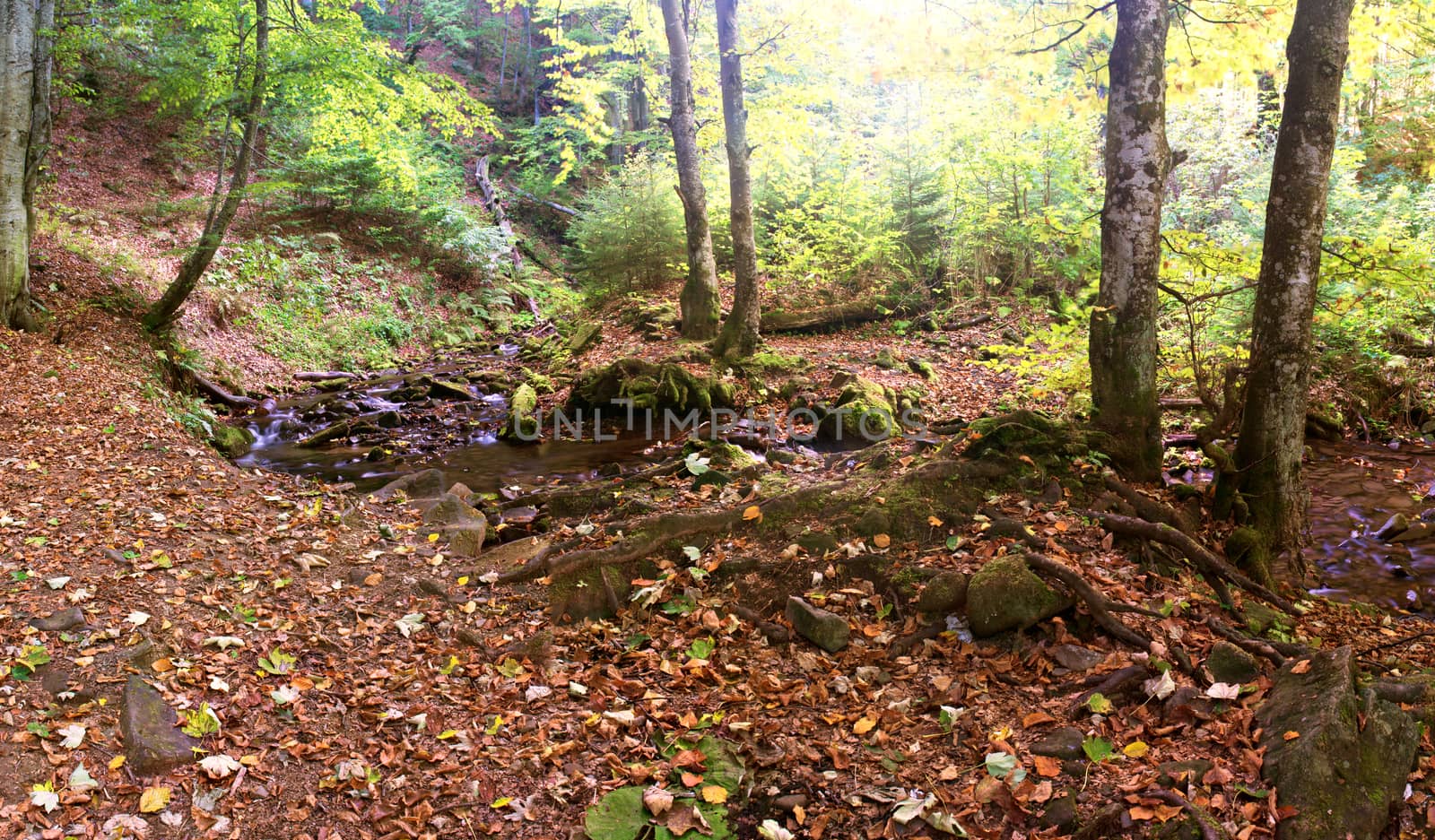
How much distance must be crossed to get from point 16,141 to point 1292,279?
45.2ft

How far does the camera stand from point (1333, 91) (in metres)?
4.30

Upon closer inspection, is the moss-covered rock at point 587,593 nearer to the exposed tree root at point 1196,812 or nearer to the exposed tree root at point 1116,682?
the exposed tree root at point 1116,682

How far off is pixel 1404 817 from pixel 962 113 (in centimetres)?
1409

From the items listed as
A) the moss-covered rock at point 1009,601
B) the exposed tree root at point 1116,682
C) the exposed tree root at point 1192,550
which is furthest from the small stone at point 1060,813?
the exposed tree root at point 1192,550

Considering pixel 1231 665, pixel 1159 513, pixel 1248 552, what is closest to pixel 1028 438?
pixel 1159 513

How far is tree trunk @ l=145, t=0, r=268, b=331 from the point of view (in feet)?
34.1

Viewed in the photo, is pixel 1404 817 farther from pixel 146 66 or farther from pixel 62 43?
pixel 146 66

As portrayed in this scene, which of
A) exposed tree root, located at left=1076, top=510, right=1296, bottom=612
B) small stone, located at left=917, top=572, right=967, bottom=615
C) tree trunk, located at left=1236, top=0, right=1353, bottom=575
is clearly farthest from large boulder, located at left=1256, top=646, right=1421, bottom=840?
tree trunk, located at left=1236, top=0, right=1353, bottom=575

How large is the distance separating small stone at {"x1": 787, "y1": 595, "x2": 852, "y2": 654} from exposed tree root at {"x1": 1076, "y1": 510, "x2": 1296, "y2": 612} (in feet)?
5.84

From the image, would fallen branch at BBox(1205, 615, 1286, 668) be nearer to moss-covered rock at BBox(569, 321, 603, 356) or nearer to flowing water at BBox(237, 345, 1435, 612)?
flowing water at BBox(237, 345, 1435, 612)

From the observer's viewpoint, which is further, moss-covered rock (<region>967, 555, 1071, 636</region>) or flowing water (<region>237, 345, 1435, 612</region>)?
flowing water (<region>237, 345, 1435, 612</region>)

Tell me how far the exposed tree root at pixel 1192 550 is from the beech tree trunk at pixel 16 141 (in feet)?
41.5

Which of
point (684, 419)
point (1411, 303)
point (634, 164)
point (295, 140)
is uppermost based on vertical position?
point (295, 140)

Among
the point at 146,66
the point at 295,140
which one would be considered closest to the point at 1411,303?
the point at 146,66
